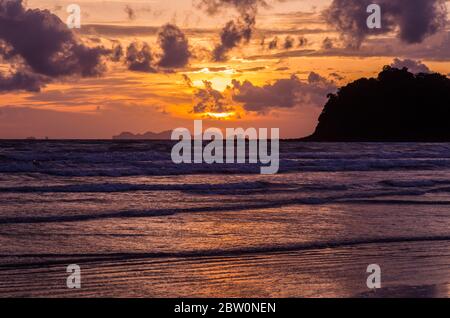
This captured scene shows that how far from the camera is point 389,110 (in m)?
138

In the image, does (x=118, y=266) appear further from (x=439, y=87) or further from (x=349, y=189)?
(x=439, y=87)

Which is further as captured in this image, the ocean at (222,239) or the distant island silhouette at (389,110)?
the distant island silhouette at (389,110)

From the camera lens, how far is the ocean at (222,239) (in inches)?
382

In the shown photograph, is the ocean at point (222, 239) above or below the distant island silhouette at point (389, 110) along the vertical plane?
below

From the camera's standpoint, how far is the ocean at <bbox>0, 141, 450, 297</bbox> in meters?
9.70

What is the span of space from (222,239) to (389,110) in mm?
128980

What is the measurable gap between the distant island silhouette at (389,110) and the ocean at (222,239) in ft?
355

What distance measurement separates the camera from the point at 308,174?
37062 mm

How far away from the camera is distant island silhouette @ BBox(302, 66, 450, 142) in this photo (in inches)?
5281

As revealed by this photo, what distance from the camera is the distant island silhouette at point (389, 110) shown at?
134 meters

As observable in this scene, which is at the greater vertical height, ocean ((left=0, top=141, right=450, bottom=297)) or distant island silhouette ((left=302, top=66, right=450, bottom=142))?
distant island silhouette ((left=302, top=66, right=450, bottom=142))

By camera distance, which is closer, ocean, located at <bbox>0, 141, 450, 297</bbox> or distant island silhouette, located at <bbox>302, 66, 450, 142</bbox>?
ocean, located at <bbox>0, 141, 450, 297</bbox>

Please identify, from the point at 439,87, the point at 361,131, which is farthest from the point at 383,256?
the point at 439,87

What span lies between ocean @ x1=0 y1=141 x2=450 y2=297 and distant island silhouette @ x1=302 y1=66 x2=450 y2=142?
355ft
